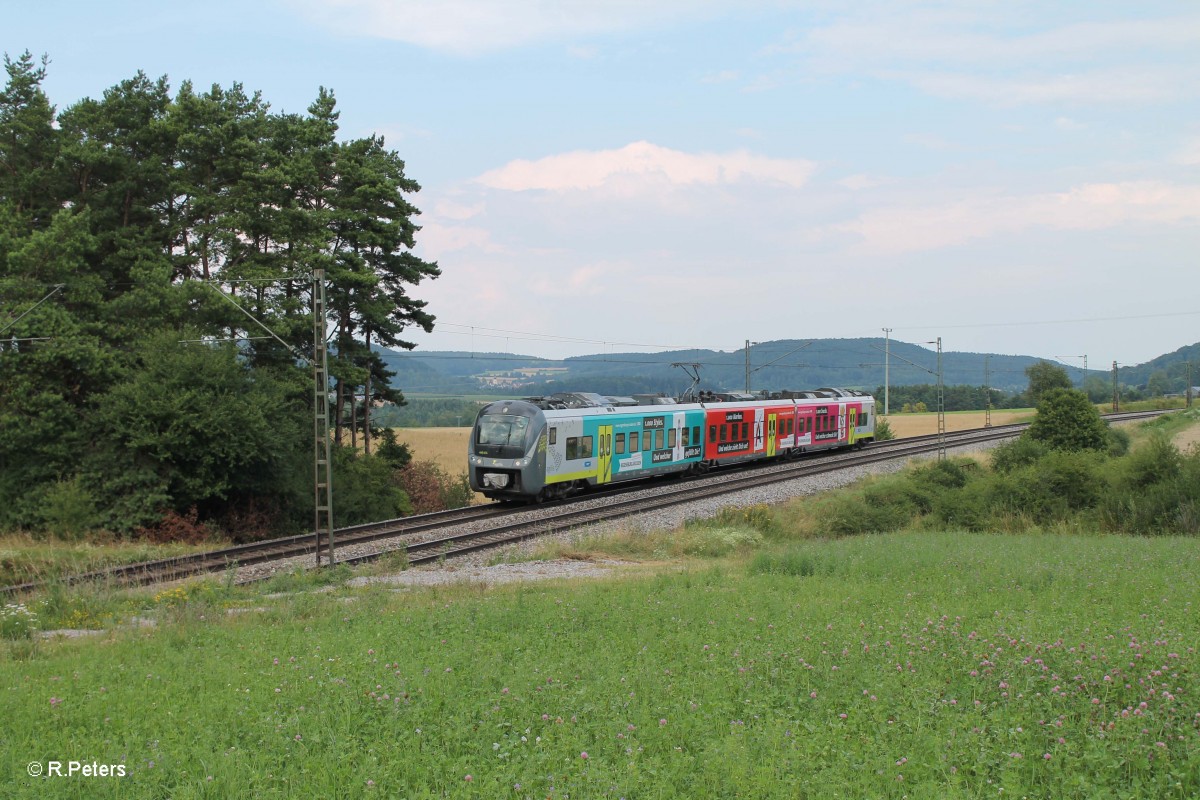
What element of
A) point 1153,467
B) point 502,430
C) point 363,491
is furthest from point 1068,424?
point 363,491

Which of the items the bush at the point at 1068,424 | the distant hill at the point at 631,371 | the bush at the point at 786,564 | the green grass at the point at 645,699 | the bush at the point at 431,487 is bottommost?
the bush at the point at 431,487

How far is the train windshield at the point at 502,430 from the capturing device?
28.9 m

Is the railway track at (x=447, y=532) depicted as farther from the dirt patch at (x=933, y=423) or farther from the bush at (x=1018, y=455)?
the dirt patch at (x=933, y=423)

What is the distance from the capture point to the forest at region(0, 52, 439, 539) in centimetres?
2950

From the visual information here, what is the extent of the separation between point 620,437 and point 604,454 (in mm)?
1155

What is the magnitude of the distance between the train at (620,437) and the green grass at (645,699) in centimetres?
1625

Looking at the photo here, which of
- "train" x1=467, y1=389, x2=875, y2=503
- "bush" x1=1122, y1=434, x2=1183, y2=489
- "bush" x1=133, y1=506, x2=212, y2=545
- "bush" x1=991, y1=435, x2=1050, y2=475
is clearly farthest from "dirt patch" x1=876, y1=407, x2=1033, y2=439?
"bush" x1=133, y1=506, x2=212, y2=545

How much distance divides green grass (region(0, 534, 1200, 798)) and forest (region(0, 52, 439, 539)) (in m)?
18.2

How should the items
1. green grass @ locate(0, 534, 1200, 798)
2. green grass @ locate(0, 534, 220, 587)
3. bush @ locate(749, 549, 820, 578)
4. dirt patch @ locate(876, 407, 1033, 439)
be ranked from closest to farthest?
green grass @ locate(0, 534, 1200, 798) → bush @ locate(749, 549, 820, 578) → green grass @ locate(0, 534, 220, 587) → dirt patch @ locate(876, 407, 1033, 439)

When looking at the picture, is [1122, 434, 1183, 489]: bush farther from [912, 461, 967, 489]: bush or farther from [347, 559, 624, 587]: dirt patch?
[347, 559, 624, 587]: dirt patch

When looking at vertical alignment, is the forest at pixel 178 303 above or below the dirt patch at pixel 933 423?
above

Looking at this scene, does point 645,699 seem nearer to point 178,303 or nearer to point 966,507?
point 966,507

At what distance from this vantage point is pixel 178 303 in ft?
108

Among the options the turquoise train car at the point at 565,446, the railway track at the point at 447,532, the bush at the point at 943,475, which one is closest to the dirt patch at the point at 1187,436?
the bush at the point at 943,475
